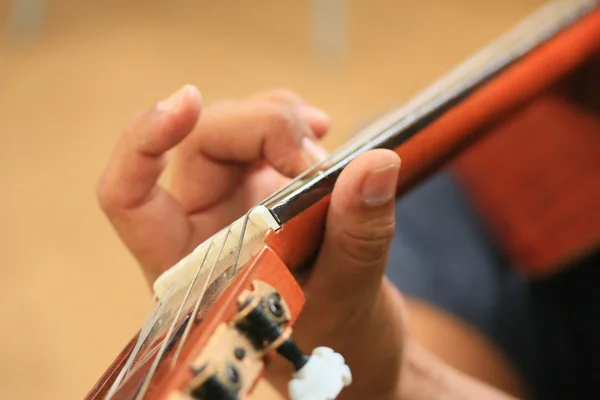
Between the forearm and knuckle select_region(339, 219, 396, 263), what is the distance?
162 millimetres

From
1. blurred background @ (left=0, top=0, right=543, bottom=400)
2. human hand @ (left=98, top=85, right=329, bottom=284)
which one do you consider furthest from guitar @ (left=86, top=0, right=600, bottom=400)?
blurred background @ (left=0, top=0, right=543, bottom=400)

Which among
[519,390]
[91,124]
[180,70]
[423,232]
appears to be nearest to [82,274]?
[91,124]

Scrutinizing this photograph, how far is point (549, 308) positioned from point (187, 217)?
0.48 meters

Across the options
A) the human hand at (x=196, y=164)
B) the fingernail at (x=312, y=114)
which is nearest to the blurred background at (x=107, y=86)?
the human hand at (x=196, y=164)

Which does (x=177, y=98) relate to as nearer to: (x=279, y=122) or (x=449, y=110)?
(x=279, y=122)

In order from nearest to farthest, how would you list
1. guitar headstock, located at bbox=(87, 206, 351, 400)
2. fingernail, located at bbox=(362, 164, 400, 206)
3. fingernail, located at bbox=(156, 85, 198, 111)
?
1. guitar headstock, located at bbox=(87, 206, 351, 400)
2. fingernail, located at bbox=(362, 164, 400, 206)
3. fingernail, located at bbox=(156, 85, 198, 111)

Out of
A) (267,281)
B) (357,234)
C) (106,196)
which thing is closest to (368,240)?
(357,234)

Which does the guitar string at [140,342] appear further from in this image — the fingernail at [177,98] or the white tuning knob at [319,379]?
the fingernail at [177,98]

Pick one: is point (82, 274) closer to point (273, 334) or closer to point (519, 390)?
point (519, 390)

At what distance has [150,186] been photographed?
53 centimetres

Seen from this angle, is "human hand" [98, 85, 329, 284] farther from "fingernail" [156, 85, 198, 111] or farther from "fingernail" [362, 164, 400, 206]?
"fingernail" [362, 164, 400, 206]

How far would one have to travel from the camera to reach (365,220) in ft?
1.23

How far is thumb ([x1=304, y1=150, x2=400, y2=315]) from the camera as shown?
1.18 feet

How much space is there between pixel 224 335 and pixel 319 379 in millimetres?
51
